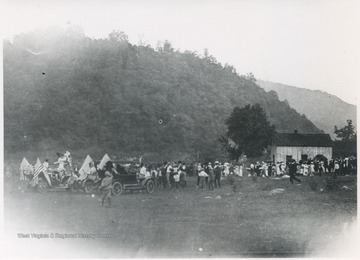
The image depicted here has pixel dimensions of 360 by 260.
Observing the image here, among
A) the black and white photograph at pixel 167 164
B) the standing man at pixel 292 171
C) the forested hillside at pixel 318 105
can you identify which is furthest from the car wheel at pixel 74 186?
the standing man at pixel 292 171

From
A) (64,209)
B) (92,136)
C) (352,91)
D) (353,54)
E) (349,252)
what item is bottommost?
(349,252)

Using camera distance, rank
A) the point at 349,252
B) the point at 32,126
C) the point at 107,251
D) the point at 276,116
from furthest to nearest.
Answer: the point at 276,116 → the point at 32,126 → the point at 349,252 → the point at 107,251

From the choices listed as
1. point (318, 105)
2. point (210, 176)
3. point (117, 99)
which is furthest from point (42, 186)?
point (318, 105)

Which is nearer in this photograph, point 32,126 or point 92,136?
point 32,126

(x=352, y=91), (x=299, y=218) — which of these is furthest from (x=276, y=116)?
(x=299, y=218)

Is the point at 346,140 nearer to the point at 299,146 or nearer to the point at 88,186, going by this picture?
the point at 299,146

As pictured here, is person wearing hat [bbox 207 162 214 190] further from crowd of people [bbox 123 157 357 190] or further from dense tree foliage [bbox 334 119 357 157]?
dense tree foliage [bbox 334 119 357 157]

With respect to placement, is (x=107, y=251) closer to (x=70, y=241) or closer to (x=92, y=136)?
(x=70, y=241)

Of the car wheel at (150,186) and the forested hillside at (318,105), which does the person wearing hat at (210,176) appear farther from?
the forested hillside at (318,105)
